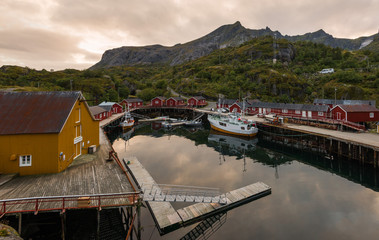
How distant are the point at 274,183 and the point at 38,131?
21667mm

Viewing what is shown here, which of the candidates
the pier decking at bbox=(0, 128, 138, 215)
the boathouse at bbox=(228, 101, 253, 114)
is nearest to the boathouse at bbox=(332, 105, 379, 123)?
the boathouse at bbox=(228, 101, 253, 114)

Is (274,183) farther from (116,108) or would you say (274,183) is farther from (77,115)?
(116,108)

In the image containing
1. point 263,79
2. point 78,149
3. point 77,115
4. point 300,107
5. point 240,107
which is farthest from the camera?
point 263,79

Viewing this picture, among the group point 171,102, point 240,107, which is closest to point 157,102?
point 171,102

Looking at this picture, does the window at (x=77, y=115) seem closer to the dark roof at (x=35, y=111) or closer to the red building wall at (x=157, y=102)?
the dark roof at (x=35, y=111)

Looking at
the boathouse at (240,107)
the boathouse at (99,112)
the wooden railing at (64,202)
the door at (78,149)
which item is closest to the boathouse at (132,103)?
the boathouse at (99,112)

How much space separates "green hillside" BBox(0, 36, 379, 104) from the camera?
74750 mm

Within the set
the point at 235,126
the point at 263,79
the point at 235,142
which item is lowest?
the point at 235,142

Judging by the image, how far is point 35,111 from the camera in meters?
15.9

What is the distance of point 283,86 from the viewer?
79688mm

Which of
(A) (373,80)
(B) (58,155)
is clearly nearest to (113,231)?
(B) (58,155)

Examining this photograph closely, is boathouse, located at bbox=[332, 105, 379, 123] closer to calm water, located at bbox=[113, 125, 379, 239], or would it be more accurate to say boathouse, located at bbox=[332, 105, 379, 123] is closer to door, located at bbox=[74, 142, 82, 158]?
calm water, located at bbox=[113, 125, 379, 239]

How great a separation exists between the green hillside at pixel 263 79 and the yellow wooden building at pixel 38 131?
6209 cm

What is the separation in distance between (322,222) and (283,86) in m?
74.0
